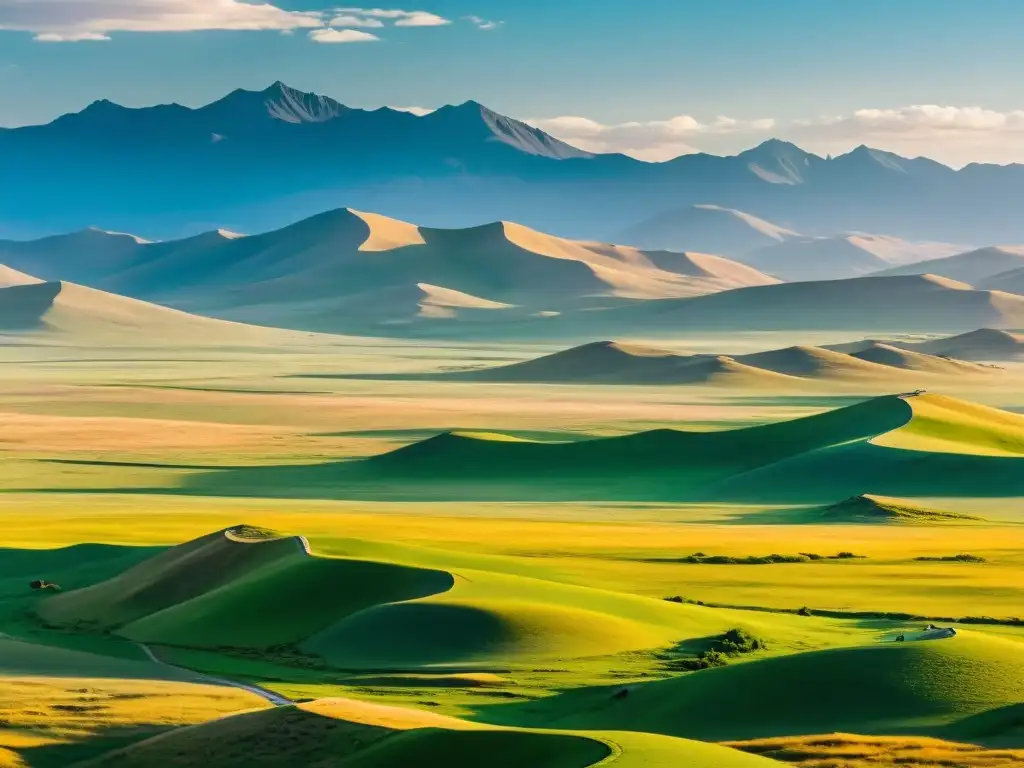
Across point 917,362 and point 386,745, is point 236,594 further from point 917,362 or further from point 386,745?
point 917,362

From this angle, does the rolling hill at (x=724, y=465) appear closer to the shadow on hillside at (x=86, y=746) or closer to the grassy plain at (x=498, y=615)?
the grassy plain at (x=498, y=615)

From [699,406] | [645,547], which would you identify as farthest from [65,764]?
[699,406]

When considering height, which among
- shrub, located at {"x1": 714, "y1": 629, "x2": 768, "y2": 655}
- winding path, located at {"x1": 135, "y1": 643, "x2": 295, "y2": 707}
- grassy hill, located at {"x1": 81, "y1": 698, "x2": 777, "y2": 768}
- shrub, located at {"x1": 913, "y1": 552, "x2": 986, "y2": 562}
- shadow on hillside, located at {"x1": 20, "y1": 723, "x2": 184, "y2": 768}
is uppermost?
grassy hill, located at {"x1": 81, "y1": 698, "x2": 777, "y2": 768}

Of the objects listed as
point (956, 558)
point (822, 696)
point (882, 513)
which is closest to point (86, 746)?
point (822, 696)

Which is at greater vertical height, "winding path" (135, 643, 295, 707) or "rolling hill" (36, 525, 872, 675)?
"rolling hill" (36, 525, 872, 675)

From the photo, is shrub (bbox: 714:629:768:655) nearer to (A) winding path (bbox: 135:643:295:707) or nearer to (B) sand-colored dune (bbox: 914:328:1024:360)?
(A) winding path (bbox: 135:643:295:707)

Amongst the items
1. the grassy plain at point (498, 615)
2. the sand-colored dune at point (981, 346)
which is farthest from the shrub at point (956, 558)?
the sand-colored dune at point (981, 346)

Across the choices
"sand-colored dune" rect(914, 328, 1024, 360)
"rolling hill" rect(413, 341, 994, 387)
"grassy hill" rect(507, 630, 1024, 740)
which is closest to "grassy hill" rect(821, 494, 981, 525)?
"grassy hill" rect(507, 630, 1024, 740)
